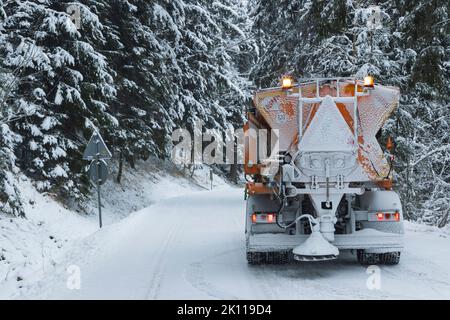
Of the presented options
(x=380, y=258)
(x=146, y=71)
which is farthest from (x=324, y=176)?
(x=146, y=71)

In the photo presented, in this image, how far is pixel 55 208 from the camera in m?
13.4

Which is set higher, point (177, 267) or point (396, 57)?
point (396, 57)

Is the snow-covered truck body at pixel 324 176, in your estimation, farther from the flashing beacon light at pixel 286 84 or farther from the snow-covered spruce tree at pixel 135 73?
the snow-covered spruce tree at pixel 135 73

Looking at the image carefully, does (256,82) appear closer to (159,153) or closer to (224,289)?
(159,153)

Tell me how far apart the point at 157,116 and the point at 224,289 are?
15.6 meters

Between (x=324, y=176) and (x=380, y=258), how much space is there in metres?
1.68

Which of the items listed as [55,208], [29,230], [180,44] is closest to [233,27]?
[180,44]

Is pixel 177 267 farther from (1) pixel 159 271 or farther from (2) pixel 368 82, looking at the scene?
(2) pixel 368 82

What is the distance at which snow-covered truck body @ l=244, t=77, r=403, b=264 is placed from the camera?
760cm

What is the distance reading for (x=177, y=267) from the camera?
8.39 meters

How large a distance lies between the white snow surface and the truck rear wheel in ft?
0.55

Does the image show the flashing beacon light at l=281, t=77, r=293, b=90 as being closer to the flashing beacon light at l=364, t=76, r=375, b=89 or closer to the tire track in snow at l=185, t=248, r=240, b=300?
the flashing beacon light at l=364, t=76, r=375, b=89

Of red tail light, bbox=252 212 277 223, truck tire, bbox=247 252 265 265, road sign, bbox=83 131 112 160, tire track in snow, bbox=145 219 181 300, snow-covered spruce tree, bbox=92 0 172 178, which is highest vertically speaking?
snow-covered spruce tree, bbox=92 0 172 178

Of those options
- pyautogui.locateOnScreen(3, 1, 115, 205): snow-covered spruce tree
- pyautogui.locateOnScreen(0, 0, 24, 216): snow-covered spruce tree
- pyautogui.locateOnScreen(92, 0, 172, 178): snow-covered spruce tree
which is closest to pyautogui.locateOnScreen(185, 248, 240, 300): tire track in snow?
pyautogui.locateOnScreen(0, 0, 24, 216): snow-covered spruce tree
